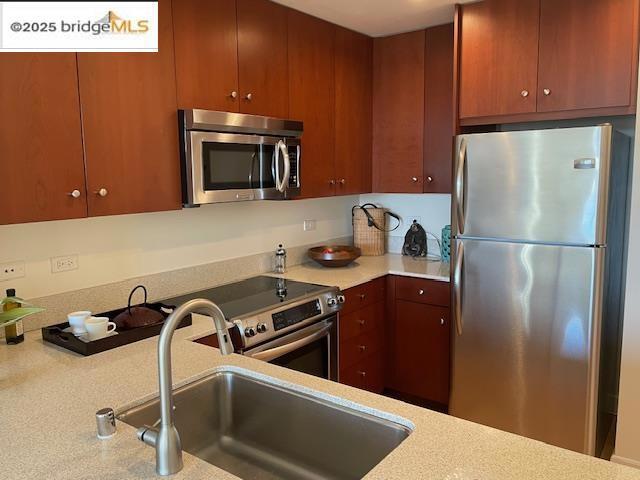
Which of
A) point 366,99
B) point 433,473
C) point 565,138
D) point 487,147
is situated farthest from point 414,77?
point 433,473

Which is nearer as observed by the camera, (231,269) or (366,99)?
(231,269)

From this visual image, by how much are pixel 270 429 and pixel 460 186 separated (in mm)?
1646

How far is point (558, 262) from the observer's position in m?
2.46

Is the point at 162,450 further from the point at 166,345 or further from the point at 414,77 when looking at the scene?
the point at 414,77

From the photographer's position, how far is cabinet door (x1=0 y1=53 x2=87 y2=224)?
1.71m

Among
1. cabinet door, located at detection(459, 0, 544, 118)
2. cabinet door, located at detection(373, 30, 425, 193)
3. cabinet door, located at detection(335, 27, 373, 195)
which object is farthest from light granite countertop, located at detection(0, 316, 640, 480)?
cabinet door, located at detection(373, 30, 425, 193)

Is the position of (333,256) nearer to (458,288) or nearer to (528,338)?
(458,288)

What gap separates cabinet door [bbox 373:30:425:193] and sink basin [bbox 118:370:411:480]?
2.18 m

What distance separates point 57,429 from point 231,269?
173 centimetres

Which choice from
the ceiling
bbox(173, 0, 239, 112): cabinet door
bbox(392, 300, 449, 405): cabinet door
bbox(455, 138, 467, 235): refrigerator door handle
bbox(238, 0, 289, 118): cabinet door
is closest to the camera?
bbox(173, 0, 239, 112): cabinet door

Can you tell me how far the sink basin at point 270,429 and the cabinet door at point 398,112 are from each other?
7.15 feet

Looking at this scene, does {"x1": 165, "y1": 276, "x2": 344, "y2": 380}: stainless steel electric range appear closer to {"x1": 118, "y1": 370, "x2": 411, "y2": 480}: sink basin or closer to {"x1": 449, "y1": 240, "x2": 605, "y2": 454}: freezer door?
{"x1": 118, "y1": 370, "x2": 411, "y2": 480}: sink basin

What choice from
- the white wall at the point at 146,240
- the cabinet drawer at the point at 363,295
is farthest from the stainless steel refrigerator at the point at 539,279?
the white wall at the point at 146,240

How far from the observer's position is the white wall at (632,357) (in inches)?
95.7
